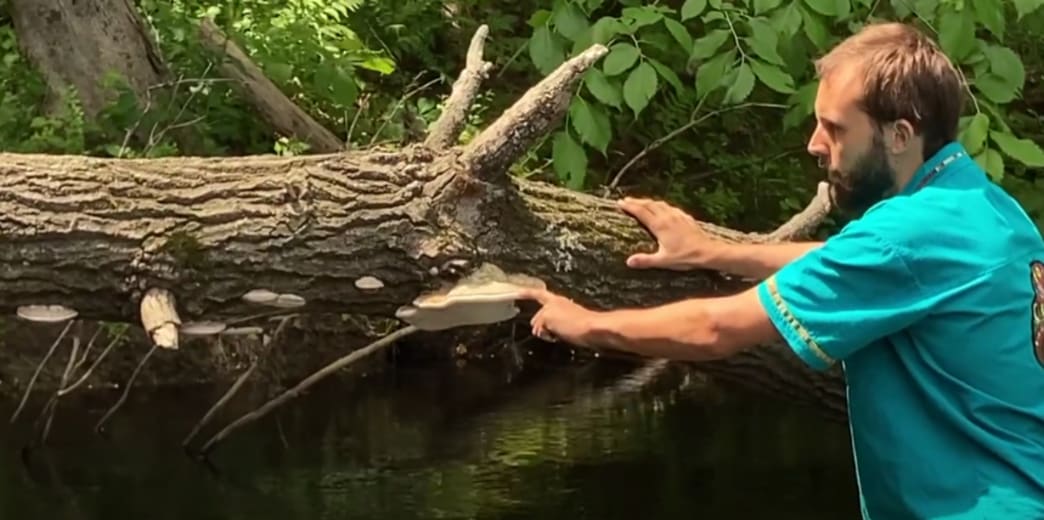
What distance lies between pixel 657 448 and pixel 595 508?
0.80 metres

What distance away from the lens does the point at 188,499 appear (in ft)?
17.3

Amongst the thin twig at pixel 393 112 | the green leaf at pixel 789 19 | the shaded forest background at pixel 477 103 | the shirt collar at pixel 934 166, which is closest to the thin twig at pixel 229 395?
the shaded forest background at pixel 477 103

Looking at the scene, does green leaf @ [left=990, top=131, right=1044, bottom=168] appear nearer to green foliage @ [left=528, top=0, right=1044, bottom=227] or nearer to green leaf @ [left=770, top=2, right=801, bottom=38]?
green foliage @ [left=528, top=0, right=1044, bottom=227]

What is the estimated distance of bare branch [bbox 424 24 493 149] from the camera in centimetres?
371

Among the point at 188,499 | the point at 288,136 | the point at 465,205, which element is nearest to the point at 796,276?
the point at 465,205

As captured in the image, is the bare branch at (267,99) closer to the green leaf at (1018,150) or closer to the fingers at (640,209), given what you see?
the fingers at (640,209)

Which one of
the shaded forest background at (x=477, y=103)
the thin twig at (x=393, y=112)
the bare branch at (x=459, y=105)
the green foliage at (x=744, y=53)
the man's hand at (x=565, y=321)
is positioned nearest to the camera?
the man's hand at (x=565, y=321)

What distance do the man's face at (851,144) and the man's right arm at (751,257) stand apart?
2.48ft

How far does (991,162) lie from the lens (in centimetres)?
404

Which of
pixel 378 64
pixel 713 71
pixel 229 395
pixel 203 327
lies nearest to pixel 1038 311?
Answer: pixel 713 71

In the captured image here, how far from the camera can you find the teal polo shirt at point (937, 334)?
2404mm

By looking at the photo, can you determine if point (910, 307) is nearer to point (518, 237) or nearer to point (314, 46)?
point (518, 237)

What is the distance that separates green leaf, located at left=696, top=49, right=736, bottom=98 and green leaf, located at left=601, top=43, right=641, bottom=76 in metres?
0.21

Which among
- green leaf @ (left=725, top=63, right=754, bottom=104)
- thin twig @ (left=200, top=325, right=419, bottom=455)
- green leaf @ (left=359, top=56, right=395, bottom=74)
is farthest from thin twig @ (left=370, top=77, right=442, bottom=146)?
green leaf @ (left=725, top=63, right=754, bottom=104)
